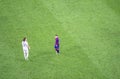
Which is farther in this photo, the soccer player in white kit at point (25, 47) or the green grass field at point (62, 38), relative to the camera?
the soccer player in white kit at point (25, 47)

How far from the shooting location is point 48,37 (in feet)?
80.3

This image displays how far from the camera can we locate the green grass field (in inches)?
788

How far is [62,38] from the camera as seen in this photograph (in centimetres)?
2425

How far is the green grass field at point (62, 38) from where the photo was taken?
20.0 meters

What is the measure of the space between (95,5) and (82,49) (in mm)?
7573

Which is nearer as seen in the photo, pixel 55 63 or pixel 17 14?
pixel 55 63

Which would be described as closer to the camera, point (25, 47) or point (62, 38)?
point (25, 47)

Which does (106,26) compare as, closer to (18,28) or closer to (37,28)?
(37,28)

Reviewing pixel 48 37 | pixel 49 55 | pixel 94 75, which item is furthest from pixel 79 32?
pixel 94 75

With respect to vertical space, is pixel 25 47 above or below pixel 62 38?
below

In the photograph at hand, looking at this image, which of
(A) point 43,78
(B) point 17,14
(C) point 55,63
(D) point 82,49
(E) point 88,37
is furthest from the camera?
(B) point 17,14

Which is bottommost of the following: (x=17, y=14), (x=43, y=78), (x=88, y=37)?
(x=43, y=78)

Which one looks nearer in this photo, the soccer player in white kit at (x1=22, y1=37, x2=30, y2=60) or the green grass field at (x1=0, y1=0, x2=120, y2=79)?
the green grass field at (x1=0, y1=0, x2=120, y2=79)

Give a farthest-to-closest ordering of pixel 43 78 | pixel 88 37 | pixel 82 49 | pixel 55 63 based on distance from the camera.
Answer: pixel 88 37
pixel 82 49
pixel 55 63
pixel 43 78
